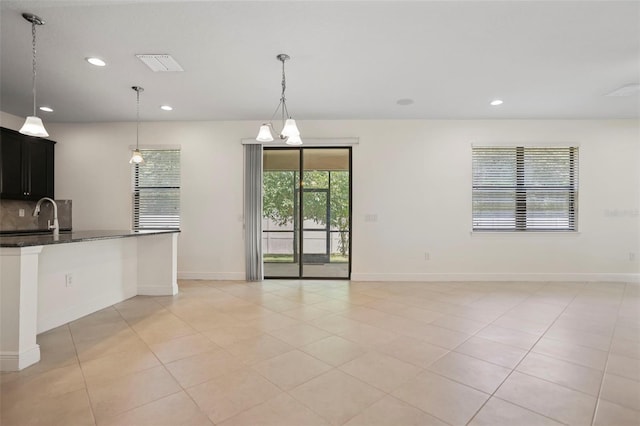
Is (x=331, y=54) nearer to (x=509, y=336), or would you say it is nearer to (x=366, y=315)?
(x=366, y=315)

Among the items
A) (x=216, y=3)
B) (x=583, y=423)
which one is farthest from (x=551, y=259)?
(x=216, y=3)

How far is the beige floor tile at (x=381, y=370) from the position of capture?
1.99 metres

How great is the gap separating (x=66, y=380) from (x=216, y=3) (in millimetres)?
2969

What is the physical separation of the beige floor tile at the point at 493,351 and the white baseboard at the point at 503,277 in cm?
242

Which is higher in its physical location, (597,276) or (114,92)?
(114,92)

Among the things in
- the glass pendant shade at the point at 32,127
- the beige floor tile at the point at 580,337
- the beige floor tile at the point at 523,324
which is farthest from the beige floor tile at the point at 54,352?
the beige floor tile at the point at 580,337

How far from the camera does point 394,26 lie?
253cm

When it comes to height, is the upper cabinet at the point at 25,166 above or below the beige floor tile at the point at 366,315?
above

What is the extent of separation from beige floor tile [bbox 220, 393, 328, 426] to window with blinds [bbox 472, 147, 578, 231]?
15.0 feet

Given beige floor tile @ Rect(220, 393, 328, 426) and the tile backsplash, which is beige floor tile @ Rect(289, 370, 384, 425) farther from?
the tile backsplash

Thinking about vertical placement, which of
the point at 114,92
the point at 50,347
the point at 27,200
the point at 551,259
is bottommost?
the point at 50,347

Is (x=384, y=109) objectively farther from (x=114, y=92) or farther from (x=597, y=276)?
(x=597, y=276)

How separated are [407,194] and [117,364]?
14.8ft

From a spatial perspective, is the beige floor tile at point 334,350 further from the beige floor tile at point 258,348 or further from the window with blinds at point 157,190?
the window with blinds at point 157,190
